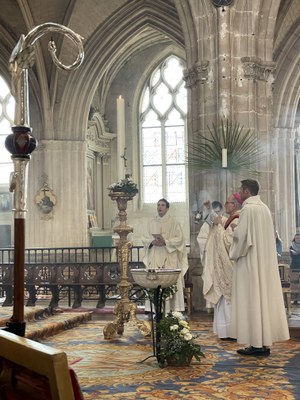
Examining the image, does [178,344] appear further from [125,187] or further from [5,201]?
[5,201]

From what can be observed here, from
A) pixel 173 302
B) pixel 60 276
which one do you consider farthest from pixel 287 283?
pixel 60 276

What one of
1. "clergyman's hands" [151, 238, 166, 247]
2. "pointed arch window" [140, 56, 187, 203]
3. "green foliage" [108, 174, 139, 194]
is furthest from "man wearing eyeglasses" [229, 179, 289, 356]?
"pointed arch window" [140, 56, 187, 203]

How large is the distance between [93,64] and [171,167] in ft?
16.0

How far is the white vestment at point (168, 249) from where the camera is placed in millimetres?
9133

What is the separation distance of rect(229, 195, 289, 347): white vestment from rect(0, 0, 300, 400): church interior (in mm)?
299

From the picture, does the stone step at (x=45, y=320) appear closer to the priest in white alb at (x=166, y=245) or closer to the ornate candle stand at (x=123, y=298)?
the ornate candle stand at (x=123, y=298)

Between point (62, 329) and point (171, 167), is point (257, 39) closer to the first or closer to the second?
point (62, 329)

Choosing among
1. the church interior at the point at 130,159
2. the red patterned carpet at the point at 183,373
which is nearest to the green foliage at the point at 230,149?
the church interior at the point at 130,159

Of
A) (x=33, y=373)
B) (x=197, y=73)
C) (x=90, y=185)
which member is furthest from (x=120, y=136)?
(x=90, y=185)

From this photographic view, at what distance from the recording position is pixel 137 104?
21.7 m

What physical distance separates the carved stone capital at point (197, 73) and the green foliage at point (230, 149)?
3.12 feet

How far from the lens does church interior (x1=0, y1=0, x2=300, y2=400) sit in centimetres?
496

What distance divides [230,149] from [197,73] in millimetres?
1833

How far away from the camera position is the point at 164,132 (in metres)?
21.6
